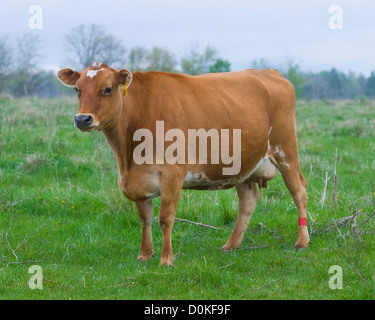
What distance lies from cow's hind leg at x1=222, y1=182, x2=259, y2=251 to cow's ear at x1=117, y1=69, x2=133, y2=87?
2.07 meters

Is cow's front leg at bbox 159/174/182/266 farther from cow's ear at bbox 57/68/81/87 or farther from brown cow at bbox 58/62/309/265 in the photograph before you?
cow's ear at bbox 57/68/81/87

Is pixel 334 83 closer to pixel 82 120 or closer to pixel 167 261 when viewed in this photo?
pixel 167 261

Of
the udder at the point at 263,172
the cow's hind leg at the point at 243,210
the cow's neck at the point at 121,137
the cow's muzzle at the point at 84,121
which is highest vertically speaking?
the cow's muzzle at the point at 84,121

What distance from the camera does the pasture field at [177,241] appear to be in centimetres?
478

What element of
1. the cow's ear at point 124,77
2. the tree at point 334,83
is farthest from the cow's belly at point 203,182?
the tree at point 334,83

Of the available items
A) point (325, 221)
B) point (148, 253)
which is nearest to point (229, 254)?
point (148, 253)

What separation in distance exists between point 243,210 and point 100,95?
2303 millimetres

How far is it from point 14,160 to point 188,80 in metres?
4.75

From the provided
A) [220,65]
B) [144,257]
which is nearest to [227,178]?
[144,257]

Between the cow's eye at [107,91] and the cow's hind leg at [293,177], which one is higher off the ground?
the cow's eye at [107,91]

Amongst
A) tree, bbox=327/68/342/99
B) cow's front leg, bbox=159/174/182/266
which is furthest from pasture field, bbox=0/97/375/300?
tree, bbox=327/68/342/99

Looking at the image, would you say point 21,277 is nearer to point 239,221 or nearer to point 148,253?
point 148,253

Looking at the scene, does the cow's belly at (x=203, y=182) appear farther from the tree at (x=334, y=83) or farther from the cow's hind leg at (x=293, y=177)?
the tree at (x=334, y=83)

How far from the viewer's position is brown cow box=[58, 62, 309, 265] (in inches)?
201
